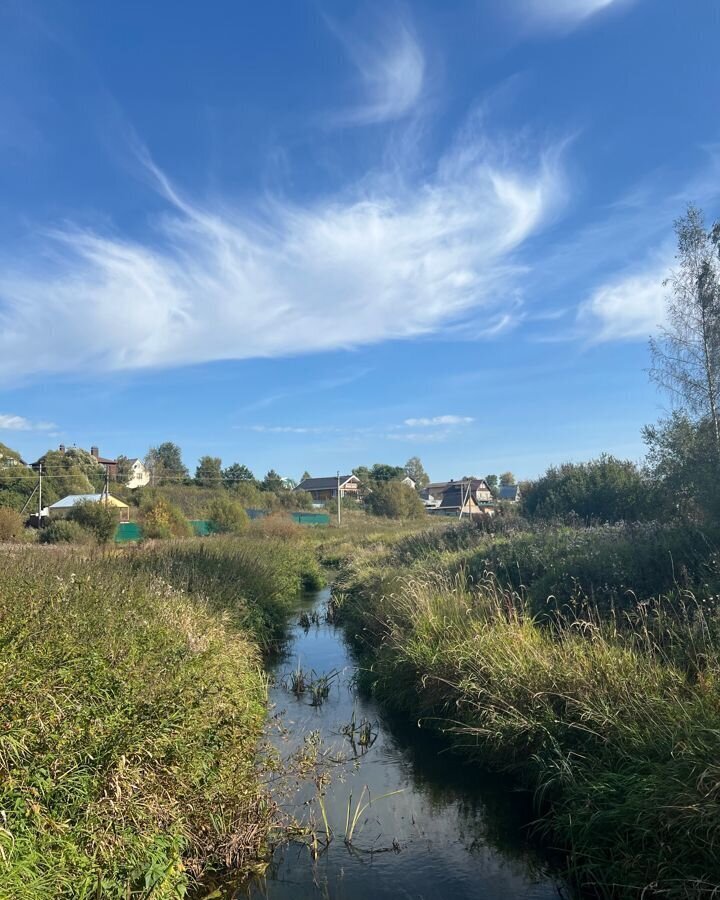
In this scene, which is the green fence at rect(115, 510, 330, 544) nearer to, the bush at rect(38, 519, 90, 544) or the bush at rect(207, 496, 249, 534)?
the bush at rect(207, 496, 249, 534)

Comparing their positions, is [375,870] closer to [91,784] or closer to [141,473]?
[91,784]

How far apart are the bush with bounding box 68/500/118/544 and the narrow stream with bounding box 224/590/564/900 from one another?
88.5ft

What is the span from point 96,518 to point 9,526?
412cm

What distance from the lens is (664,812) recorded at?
13.6 feet

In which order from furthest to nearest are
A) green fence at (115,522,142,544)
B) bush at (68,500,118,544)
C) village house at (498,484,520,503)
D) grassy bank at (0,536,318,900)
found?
1. green fence at (115,522,142,544)
2. bush at (68,500,118,544)
3. village house at (498,484,520,503)
4. grassy bank at (0,536,318,900)

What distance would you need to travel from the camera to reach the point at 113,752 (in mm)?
3977

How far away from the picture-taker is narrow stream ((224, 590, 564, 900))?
471cm

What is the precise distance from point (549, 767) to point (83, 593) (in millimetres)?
4404

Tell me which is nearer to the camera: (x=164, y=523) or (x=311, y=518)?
(x=164, y=523)

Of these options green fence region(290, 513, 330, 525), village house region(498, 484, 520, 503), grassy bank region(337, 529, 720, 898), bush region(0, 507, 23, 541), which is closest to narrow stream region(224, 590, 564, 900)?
grassy bank region(337, 529, 720, 898)

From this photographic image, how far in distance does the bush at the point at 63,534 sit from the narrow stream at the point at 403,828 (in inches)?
968

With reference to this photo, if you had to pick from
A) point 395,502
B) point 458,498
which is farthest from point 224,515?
point 458,498

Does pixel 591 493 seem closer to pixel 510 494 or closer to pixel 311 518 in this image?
pixel 311 518

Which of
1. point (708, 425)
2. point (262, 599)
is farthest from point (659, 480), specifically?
point (262, 599)
